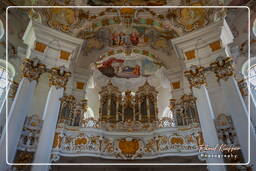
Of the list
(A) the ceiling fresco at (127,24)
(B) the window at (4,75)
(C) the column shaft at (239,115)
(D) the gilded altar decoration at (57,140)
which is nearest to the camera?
(C) the column shaft at (239,115)

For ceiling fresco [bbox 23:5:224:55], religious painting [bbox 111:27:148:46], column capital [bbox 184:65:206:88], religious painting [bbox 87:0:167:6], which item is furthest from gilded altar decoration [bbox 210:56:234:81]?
religious painting [bbox 111:27:148:46]

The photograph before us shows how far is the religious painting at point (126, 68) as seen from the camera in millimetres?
14133

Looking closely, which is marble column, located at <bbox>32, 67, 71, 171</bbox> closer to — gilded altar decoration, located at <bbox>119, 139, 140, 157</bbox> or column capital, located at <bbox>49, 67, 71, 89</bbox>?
column capital, located at <bbox>49, 67, 71, 89</bbox>

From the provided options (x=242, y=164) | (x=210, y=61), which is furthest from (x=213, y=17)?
(x=242, y=164)

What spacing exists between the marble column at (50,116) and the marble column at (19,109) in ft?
2.26

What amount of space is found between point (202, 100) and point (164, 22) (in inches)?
216

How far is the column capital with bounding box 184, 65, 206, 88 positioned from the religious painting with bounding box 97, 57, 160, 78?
3.52 m

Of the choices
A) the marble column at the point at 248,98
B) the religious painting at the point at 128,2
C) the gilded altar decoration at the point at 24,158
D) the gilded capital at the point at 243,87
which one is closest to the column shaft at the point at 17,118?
the gilded altar decoration at the point at 24,158

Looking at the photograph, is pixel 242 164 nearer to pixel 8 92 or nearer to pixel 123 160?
pixel 123 160

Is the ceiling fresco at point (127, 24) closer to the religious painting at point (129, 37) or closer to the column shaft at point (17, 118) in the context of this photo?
the religious painting at point (129, 37)

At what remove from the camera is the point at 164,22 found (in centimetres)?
1298

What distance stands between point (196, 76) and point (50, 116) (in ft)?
21.6

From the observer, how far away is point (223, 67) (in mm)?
9797

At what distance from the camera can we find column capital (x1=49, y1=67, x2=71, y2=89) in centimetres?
1011
